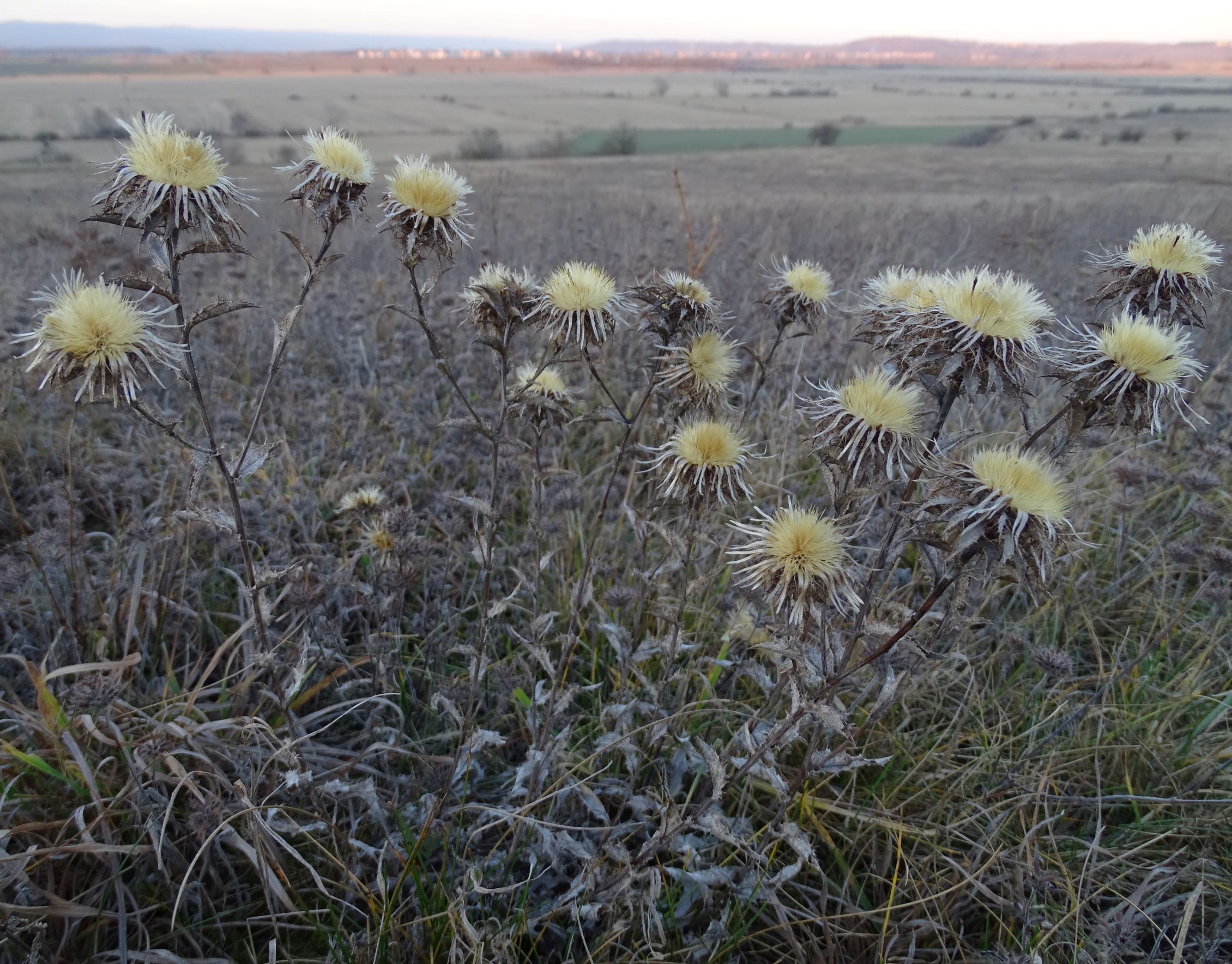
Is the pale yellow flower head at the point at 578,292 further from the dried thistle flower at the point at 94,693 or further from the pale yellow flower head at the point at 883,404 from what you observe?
the dried thistle flower at the point at 94,693

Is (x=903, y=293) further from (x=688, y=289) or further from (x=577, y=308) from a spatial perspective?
(x=577, y=308)

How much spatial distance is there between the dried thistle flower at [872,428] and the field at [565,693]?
0.09 m

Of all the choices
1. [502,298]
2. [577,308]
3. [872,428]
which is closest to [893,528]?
[872,428]

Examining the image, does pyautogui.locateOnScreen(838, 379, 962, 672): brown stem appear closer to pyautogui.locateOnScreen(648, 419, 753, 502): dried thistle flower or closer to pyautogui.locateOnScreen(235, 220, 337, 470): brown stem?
pyautogui.locateOnScreen(648, 419, 753, 502): dried thistle flower

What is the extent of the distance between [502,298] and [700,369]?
0.67 m

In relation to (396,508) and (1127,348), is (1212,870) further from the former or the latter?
(396,508)

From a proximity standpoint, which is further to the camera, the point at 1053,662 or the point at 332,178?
the point at 1053,662

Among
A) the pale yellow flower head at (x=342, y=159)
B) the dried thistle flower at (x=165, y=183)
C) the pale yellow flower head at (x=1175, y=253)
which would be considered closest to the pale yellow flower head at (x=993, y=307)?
the pale yellow flower head at (x=1175, y=253)

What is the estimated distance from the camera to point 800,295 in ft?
7.79

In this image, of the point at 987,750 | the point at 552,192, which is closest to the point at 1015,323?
the point at 987,750

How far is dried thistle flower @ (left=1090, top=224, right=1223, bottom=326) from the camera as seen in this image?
2.08 m

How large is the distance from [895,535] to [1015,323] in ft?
2.42

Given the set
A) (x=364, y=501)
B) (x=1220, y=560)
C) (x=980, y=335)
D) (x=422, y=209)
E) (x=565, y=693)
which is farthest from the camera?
(x=364, y=501)

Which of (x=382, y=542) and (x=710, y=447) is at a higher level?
(x=710, y=447)
